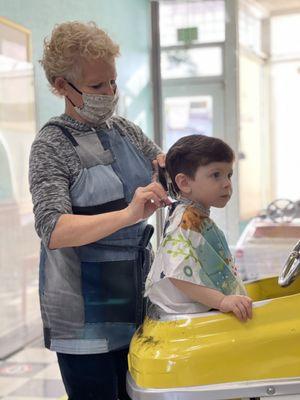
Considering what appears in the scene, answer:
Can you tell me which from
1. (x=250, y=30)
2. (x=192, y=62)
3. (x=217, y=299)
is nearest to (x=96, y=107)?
(x=217, y=299)

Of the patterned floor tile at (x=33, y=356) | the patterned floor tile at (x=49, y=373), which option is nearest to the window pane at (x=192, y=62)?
the patterned floor tile at (x=33, y=356)

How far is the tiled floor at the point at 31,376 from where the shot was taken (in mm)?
2510

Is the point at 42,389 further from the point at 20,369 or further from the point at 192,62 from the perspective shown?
the point at 192,62

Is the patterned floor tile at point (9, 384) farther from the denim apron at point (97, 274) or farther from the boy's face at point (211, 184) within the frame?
the boy's face at point (211, 184)

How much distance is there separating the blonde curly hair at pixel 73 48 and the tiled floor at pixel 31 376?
5.12 feet

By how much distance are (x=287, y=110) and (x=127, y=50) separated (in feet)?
7.01

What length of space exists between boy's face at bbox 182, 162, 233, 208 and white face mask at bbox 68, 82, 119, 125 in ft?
0.79

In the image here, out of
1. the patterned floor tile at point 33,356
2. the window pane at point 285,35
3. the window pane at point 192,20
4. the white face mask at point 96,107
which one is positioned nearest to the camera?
the white face mask at point 96,107

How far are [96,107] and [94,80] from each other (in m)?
0.05

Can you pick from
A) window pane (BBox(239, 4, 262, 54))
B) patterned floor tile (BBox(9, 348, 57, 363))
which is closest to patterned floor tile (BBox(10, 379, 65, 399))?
patterned floor tile (BBox(9, 348, 57, 363))

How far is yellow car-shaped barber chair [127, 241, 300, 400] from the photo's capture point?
3.04 ft

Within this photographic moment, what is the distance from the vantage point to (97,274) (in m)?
1.20

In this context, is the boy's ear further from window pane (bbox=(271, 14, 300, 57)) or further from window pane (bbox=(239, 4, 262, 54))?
window pane (bbox=(271, 14, 300, 57))

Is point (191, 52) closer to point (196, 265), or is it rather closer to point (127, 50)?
point (127, 50)
